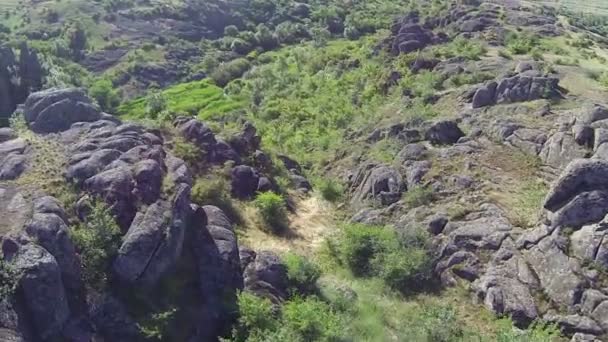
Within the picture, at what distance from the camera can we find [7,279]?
23.2 meters

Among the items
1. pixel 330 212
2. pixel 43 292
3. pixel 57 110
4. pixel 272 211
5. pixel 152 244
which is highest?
pixel 57 110

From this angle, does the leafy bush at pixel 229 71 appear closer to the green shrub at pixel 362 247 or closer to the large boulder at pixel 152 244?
the green shrub at pixel 362 247

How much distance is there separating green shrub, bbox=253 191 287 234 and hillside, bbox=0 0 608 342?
0.11m

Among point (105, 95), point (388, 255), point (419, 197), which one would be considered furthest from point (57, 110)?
point (105, 95)

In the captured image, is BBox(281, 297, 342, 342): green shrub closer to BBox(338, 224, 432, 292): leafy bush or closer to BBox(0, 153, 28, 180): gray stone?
BBox(338, 224, 432, 292): leafy bush

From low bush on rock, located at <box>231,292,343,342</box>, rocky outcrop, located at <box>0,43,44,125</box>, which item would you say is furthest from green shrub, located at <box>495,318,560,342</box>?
rocky outcrop, located at <box>0,43,44,125</box>

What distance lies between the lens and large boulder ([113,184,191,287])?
1024 inches

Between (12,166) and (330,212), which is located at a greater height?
(12,166)

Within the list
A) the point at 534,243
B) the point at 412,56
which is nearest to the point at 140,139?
the point at 534,243

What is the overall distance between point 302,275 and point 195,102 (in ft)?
183

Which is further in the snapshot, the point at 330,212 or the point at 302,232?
the point at 330,212

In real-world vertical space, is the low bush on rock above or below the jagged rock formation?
below

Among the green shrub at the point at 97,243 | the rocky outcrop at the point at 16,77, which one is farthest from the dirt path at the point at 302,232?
the rocky outcrop at the point at 16,77

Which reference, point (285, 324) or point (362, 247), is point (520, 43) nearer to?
point (362, 247)
